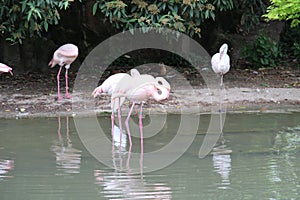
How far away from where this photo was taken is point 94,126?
8578 mm

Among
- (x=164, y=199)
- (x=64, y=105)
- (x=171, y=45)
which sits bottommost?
(x=164, y=199)

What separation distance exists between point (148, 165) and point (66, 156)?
3.20 ft

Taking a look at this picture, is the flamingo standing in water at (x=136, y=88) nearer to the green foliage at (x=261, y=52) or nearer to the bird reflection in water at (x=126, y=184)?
the bird reflection in water at (x=126, y=184)

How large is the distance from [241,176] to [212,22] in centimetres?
836

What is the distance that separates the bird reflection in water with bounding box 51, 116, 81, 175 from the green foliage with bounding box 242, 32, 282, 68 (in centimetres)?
656

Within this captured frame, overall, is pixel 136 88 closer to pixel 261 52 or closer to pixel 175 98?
pixel 175 98

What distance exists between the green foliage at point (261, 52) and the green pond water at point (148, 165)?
191 inches

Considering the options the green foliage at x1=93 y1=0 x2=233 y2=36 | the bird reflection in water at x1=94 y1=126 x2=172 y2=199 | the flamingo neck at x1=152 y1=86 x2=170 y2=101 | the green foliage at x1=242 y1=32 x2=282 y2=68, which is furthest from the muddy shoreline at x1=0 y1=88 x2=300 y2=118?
the bird reflection in water at x1=94 y1=126 x2=172 y2=199

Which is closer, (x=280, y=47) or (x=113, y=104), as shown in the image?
(x=113, y=104)

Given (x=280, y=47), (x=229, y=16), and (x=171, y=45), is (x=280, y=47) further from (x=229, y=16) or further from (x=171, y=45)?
(x=171, y=45)

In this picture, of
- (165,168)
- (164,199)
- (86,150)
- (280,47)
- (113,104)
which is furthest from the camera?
(280,47)

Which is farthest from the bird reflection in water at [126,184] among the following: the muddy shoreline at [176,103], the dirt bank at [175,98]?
the dirt bank at [175,98]

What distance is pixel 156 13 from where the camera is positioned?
10469 mm

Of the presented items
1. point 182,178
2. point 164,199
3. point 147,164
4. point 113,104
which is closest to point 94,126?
point 113,104
